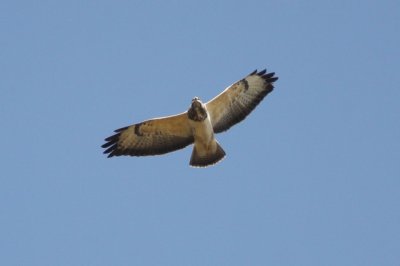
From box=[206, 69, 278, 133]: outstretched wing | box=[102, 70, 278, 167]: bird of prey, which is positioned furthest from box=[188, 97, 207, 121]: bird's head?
box=[206, 69, 278, 133]: outstretched wing

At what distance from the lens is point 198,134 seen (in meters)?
9.59

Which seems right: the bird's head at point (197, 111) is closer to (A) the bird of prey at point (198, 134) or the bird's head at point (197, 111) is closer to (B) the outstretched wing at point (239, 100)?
(A) the bird of prey at point (198, 134)

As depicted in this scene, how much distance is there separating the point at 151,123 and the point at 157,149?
1.78 feet

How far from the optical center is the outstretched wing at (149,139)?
988 cm

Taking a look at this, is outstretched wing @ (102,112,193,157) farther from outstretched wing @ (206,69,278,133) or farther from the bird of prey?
outstretched wing @ (206,69,278,133)

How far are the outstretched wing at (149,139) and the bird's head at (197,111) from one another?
1.78ft

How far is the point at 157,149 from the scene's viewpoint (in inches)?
398

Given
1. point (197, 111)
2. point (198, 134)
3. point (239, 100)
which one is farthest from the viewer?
point (239, 100)

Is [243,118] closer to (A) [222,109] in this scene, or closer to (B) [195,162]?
(A) [222,109]

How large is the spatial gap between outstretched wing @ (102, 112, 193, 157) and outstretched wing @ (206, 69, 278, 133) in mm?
565

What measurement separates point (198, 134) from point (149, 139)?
3.26 feet

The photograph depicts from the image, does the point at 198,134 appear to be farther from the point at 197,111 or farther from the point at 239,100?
the point at 239,100

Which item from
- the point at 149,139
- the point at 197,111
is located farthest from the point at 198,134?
the point at 149,139

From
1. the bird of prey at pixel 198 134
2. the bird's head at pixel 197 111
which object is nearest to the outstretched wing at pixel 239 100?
the bird of prey at pixel 198 134
